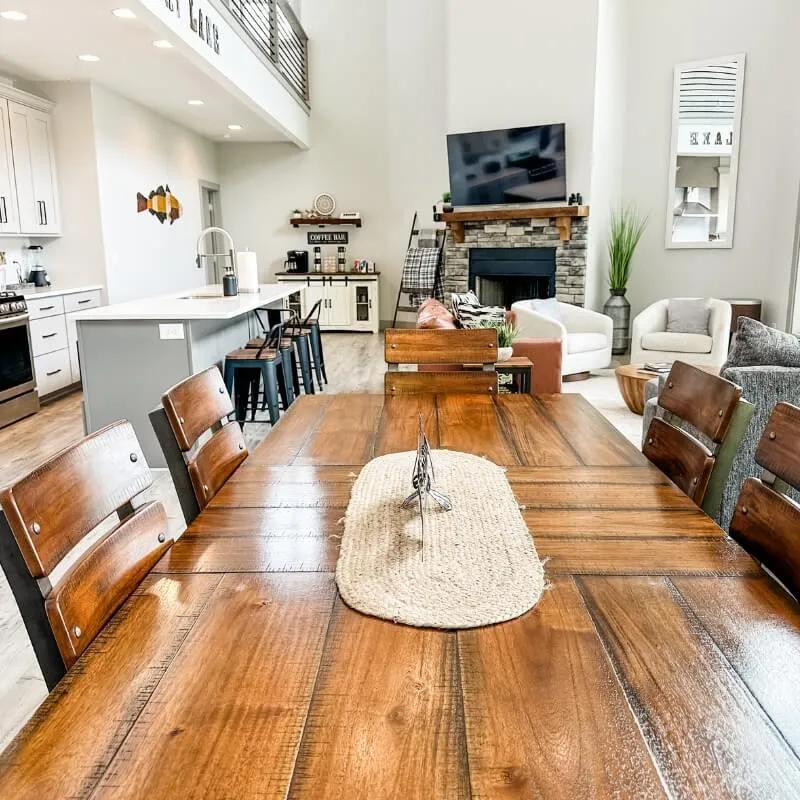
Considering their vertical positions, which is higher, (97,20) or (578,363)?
(97,20)

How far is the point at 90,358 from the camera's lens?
396 cm

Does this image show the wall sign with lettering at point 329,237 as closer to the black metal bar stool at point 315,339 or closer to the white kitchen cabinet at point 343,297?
the white kitchen cabinet at point 343,297

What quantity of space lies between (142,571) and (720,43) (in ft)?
27.6

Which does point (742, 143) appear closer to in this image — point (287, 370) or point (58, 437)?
point (287, 370)

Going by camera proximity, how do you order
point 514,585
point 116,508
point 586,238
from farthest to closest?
1. point 586,238
2. point 116,508
3. point 514,585

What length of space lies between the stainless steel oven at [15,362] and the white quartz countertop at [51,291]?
0.76 ft

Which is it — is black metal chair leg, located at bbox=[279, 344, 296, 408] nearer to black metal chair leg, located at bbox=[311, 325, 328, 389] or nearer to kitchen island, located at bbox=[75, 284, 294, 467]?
kitchen island, located at bbox=[75, 284, 294, 467]

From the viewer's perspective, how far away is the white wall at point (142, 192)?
6.69m

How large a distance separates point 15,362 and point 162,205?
11.0ft

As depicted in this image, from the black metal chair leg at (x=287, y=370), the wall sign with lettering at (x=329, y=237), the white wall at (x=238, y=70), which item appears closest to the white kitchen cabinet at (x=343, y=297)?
the wall sign with lettering at (x=329, y=237)

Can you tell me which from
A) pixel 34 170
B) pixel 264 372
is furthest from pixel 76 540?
pixel 34 170

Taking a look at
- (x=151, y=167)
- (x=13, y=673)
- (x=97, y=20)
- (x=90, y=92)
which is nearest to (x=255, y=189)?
(x=151, y=167)

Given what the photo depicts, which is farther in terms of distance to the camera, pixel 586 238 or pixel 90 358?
pixel 586 238

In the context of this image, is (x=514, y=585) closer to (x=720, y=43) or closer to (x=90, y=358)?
(x=90, y=358)
